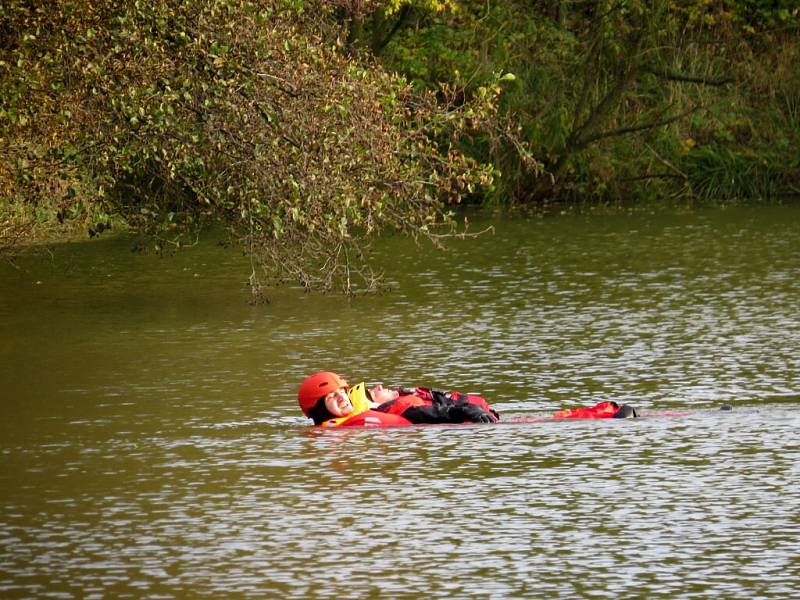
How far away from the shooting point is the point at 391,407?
13.4 metres

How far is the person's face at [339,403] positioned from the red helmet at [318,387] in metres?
0.05

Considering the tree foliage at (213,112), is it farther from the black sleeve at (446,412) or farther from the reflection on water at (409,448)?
the black sleeve at (446,412)

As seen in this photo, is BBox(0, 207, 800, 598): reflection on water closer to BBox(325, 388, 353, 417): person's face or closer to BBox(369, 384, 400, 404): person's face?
BBox(325, 388, 353, 417): person's face

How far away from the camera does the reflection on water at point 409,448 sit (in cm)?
945

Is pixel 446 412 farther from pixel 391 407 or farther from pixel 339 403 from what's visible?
pixel 339 403

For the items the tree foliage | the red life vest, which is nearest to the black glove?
the red life vest

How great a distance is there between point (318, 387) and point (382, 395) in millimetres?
595

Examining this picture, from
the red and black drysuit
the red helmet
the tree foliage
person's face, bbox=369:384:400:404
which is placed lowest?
the red and black drysuit

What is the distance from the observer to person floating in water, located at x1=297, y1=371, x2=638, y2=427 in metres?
13.1

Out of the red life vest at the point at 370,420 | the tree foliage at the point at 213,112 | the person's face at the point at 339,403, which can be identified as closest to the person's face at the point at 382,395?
the red life vest at the point at 370,420

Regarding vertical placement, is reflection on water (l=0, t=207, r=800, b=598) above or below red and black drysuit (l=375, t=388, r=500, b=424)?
below

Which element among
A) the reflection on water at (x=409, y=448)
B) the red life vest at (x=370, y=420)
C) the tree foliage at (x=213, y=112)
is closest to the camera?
the reflection on water at (x=409, y=448)

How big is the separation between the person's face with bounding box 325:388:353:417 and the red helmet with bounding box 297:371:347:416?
49 mm

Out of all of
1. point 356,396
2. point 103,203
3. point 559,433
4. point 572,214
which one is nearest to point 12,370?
point 103,203
